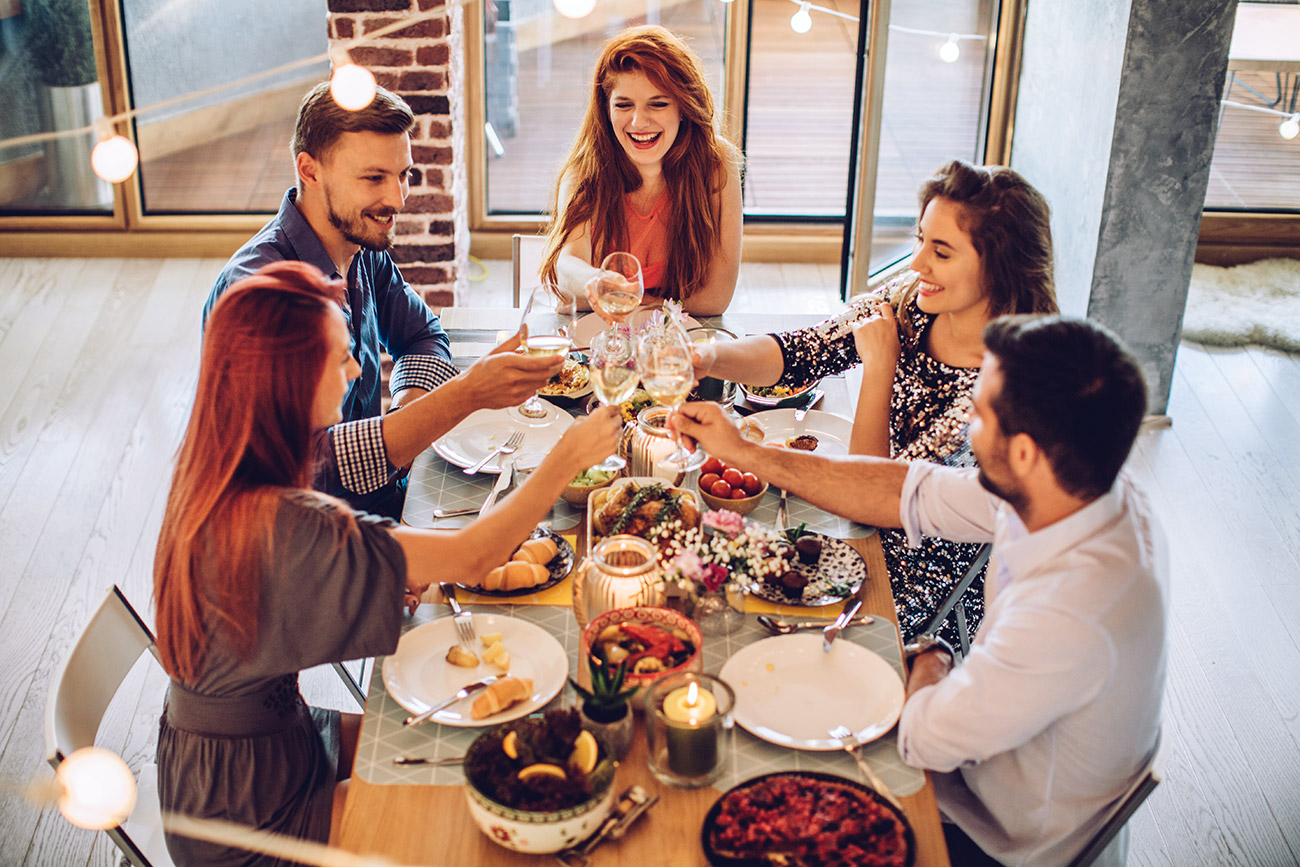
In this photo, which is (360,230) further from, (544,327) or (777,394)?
(777,394)

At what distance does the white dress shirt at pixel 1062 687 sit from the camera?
50.1 inches

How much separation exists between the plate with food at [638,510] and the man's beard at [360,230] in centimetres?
88

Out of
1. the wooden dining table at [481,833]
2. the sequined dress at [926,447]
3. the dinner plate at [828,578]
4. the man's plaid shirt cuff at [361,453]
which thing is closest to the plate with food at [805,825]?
the wooden dining table at [481,833]

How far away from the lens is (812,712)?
141cm

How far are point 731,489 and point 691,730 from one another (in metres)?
0.66

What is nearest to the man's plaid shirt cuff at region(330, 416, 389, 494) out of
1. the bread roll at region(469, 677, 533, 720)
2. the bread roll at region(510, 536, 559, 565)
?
the bread roll at region(510, 536, 559, 565)

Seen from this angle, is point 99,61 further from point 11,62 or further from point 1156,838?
point 1156,838

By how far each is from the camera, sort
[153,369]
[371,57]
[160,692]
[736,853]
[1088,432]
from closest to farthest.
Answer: [736,853]
[1088,432]
[160,692]
[371,57]
[153,369]

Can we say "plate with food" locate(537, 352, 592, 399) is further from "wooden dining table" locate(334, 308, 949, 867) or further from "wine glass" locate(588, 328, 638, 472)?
"wooden dining table" locate(334, 308, 949, 867)

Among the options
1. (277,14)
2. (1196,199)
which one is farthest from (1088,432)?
(277,14)

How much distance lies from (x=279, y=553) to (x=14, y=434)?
110 inches

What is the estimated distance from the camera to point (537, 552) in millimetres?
1681

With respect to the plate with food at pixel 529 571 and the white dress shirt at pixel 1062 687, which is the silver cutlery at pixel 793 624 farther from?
the plate with food at pixel 529 571

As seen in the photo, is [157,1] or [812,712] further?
[157,1]
